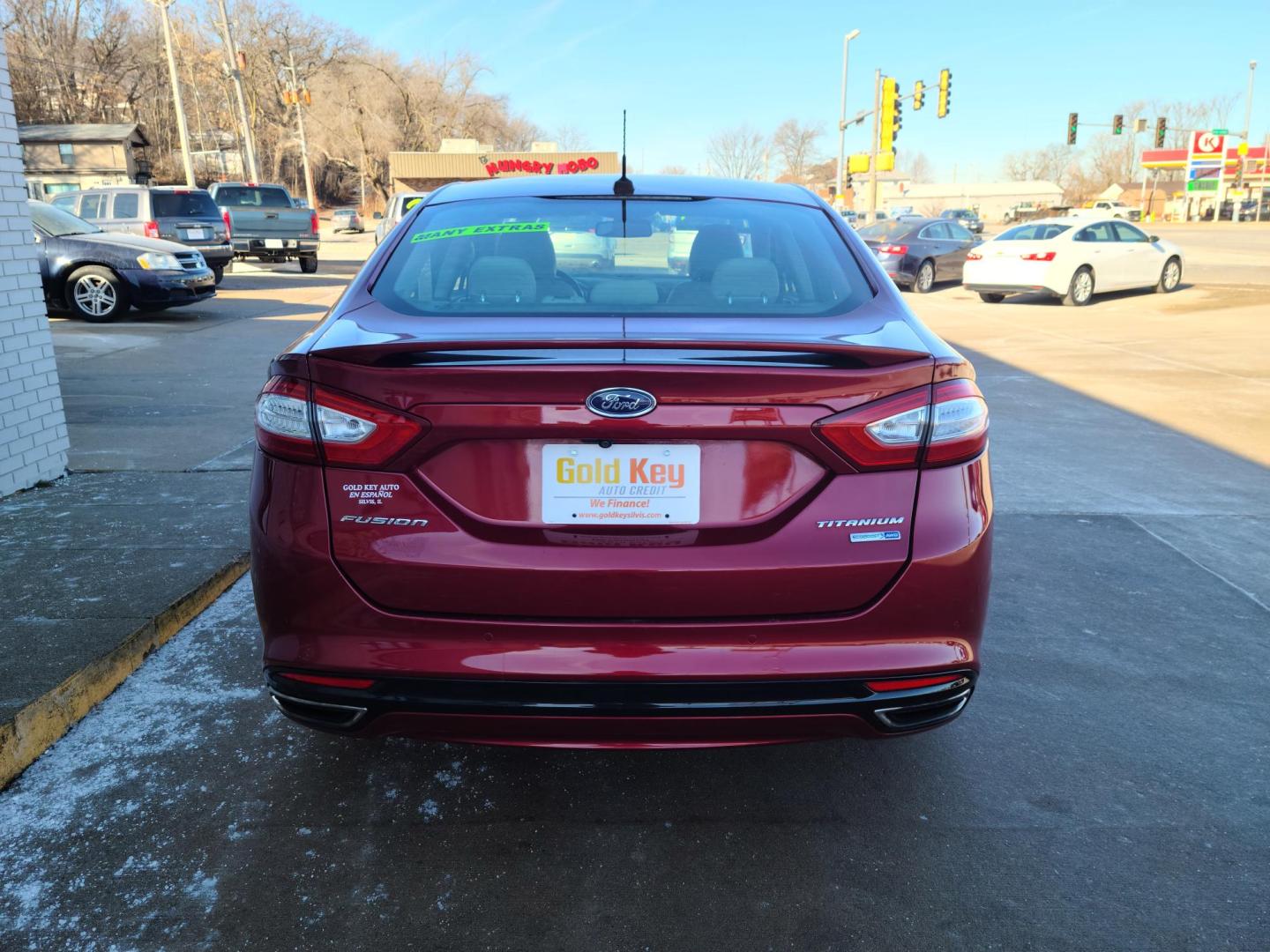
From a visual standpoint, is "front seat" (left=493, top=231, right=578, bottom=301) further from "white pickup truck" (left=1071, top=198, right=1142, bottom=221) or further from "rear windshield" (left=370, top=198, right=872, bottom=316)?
"white pickup truck" (left=1071, top=198, right=1142, bottom=221)

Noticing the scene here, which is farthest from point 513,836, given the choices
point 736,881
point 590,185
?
point 590,185

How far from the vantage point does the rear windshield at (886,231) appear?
2111 cm

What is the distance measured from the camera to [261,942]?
2115 millimetres

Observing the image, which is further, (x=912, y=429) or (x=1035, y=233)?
(x=1035, y=233)

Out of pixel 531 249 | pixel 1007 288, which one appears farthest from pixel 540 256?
pixel 1007 288

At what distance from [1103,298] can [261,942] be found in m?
19.5

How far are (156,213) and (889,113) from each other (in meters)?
23.8

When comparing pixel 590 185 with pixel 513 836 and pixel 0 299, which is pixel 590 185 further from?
pixel 0 299

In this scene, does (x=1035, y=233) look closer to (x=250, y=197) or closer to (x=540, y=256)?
(x=540, y=256)

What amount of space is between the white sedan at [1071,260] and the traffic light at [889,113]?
52.0 ft

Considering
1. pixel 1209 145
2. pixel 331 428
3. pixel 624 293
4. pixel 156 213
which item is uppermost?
pixel 1209 145

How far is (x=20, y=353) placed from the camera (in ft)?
16.8

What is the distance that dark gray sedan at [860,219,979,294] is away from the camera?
20.8 meters

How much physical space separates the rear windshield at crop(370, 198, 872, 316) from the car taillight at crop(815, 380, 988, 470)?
1.46 feet
